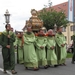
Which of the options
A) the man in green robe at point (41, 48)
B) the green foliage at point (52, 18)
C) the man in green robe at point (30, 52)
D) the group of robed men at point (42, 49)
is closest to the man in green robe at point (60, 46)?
the group of robed men at point (42, 49)

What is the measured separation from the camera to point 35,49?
42.5ft

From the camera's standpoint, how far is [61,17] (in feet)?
155

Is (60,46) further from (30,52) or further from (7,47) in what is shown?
(7,47)

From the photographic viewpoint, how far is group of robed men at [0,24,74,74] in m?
11.2

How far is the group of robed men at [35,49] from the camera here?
36.9ft

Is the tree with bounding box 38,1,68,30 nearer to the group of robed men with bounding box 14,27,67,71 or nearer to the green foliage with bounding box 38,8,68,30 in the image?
the green foliage with bounding box 38,8,68,30

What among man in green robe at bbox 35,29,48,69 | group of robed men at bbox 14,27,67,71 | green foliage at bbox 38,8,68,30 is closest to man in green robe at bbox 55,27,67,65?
group of robed men at bbox 14,27,67,71

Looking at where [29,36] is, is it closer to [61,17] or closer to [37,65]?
[37,65]

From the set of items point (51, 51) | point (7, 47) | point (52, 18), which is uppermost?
point (52, 18)

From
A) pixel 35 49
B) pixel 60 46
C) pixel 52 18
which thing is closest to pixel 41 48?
pixel 35 49

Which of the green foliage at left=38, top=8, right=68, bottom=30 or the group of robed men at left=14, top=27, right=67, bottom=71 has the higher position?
the green foliage at left=38, top=8, right=68, bottom=30

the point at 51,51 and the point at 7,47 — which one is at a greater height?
the point at 7,47

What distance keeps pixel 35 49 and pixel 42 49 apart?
331 millimetres

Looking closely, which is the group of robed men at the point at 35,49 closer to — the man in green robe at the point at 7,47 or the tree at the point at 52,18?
the man in green robe at the point at 7,47
